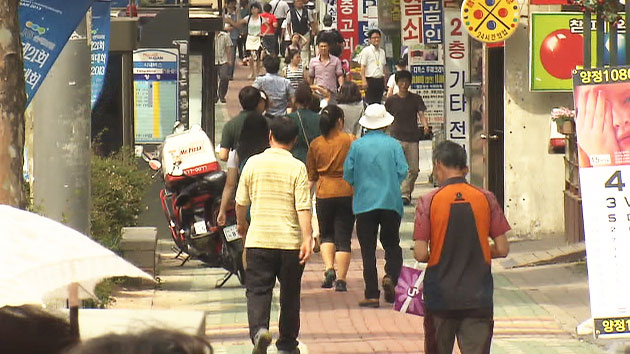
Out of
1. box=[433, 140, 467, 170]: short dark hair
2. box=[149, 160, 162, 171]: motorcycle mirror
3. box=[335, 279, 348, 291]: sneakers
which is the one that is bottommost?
box=[335, 279, 348, 291]: sneakers

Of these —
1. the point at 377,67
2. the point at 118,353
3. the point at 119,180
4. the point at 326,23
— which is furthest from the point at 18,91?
the point at 326,23

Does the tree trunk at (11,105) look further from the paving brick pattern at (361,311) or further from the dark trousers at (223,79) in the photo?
the dark trousers at (223,79)

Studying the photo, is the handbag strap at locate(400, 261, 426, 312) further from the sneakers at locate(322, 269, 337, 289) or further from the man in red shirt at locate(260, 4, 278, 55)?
the man in red shirt at locate(260, 4, 278, 55)

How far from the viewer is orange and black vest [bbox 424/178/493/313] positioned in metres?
7.82

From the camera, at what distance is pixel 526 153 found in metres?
16.2

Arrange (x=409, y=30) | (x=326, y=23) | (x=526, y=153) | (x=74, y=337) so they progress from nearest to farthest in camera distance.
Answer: (x=74, y=337), (x=526, y=153), (x=409, y=30), (x=326, y=23)

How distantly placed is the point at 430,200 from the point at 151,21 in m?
9.38

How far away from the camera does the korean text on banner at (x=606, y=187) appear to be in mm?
9273

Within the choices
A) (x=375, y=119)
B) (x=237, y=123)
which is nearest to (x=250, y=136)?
(x=237, y=123)

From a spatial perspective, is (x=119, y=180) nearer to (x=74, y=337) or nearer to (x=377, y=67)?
(x=74, y=337)

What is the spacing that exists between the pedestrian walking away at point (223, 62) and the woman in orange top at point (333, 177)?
19822mm

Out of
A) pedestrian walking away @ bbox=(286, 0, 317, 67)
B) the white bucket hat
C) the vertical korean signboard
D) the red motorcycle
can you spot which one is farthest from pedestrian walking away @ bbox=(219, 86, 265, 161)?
pedestrian walking away @ bbox=(286, 0, 317, 67)

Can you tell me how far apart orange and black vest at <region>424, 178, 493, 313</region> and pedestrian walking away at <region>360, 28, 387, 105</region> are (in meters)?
18.2

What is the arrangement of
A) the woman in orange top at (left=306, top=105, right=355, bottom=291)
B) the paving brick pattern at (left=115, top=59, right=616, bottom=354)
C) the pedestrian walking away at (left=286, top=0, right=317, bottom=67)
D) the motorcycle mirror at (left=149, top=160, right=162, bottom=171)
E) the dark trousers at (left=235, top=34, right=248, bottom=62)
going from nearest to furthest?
the paving brick pattern at (left=115, top=59, right=616, bottom=354)
the woman in orange top at (left=306, top=105, right=355, bottom=291)
the motorcycle mirror at (left=149, top=160, right=162, bottom=171)
the pedestrian walking away at (left=286, top=0, right=317, bottom=67)
the dark trousers at (left=235, top=34, right=248, bottom=62)
